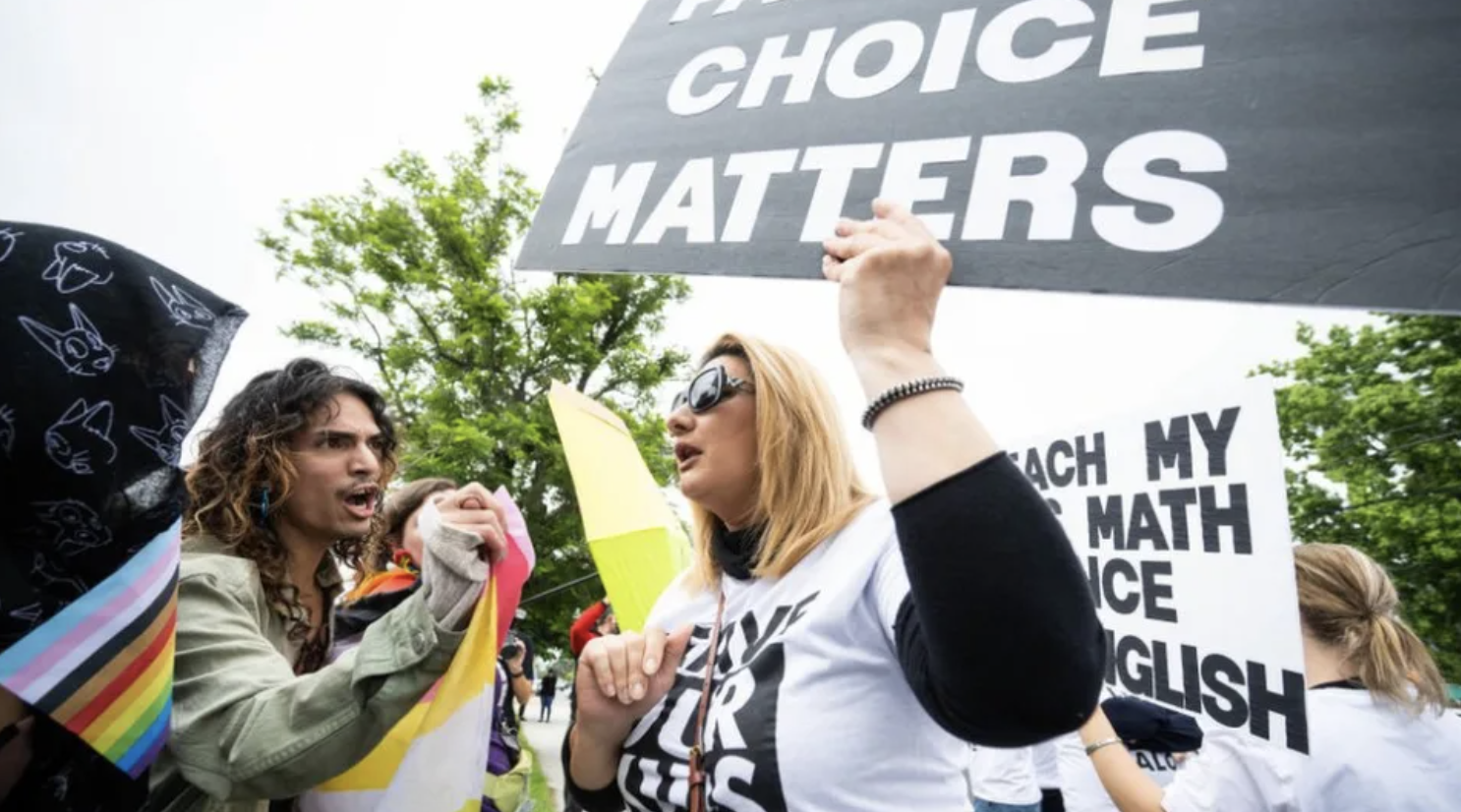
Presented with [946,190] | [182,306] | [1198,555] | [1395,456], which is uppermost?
[1395,456]

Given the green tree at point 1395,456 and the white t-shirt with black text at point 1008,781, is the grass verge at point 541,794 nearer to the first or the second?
the white t-shirt with black text at point 1008,781

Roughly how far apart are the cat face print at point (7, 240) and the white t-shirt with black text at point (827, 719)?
1.21 m

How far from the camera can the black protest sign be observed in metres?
0.78

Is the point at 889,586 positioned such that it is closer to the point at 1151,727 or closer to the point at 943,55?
the point at 943,55

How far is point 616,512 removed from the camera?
3244mm

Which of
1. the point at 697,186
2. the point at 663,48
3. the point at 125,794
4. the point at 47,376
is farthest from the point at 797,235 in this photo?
the point at 125,794

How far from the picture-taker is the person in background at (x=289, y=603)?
1361 mm

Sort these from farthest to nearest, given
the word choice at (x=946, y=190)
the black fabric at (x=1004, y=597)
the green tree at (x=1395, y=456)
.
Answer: the green tree at (x=1395, y=456) → the word choice at (x=946, y=190) → the black fabric at (x=1004, y=597)

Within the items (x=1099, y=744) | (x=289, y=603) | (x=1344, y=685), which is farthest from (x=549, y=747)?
(x=1344, y=685)

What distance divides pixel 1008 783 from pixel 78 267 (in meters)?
4.57

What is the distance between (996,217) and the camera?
3.01 ft

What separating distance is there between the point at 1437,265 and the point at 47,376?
156 centimetres

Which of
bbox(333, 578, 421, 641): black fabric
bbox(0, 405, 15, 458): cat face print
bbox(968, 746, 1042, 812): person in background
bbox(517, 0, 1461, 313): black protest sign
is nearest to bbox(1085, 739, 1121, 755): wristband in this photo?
bbox(968, 746, 1042, 812): person in background

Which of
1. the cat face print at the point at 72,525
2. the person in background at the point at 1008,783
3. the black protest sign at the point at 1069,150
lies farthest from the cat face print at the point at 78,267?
the person in background at the point at 1008,783
